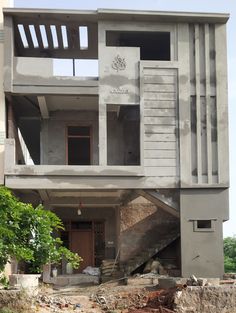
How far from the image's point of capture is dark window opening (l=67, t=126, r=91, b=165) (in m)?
22.9

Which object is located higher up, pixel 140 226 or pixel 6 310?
pixel 140 226

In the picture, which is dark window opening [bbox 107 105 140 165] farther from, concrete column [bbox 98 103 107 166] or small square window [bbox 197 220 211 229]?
small square window [bbox 197 220 211 229]

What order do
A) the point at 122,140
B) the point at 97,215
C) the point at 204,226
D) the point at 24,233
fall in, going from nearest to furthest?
the point at 24,233 < the point at 204,226 < the point at 122,140 < the point at 97,215

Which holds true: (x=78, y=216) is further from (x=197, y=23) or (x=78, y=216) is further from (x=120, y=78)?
(x=197, y=23)

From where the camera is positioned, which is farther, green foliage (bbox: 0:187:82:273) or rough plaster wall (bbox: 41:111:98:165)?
rough plaster wall (bbox: 41:111:98:165)

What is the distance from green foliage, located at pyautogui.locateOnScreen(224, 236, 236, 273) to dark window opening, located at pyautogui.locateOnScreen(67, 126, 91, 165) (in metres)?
17.9

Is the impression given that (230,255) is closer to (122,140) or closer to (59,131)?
(122,140)

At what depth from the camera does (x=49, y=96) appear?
2003cm

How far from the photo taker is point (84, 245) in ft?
78.8

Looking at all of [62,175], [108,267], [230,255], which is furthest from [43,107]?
[230,255]

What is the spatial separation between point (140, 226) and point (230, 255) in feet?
79.1

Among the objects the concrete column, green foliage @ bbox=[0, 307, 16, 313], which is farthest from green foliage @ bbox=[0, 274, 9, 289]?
the concrete column

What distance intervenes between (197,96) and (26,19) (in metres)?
6.46

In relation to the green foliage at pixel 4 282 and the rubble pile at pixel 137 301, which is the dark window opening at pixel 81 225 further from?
the green foliage at pixel 4 282
